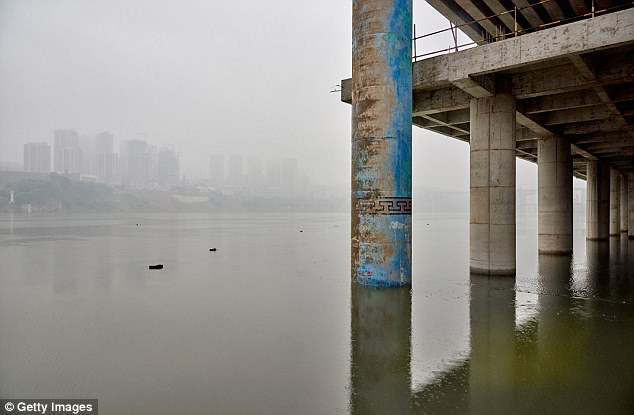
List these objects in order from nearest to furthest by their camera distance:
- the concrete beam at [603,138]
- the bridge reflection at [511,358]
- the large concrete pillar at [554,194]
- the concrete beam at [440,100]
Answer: the bridge reflection at [511,358], the concrete beam at [440,100], the large concrete pillar at [554,194], the concrete beam at [603,138]

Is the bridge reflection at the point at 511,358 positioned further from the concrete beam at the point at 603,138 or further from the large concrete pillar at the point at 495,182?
the concrete beam at the point at 603,138

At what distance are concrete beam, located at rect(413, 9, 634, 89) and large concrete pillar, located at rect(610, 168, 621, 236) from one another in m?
37.0

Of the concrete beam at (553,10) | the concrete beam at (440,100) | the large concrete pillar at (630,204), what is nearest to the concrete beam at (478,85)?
the concrete beam at (440,100)

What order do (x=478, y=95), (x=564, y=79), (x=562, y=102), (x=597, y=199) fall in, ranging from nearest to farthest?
(x=564, y=79) < (x=478, y=95) < (x=562, y=102) < (x=597, y=199)

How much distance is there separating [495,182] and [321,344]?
12543 mm

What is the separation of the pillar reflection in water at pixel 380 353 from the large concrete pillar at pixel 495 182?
18.7 feet

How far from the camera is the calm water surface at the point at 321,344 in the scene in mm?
7230

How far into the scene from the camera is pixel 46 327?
1199 cm

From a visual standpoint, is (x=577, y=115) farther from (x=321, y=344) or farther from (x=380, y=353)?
(x=321, y=344)

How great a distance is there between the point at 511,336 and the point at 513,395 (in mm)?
3626

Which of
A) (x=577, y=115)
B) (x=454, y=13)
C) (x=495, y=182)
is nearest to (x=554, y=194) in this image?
(x=577, y=115)

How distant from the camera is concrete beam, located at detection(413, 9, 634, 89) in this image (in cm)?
1468

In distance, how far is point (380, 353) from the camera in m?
9.52

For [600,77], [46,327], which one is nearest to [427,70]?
[600,77]
